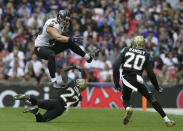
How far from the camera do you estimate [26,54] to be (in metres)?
24.3

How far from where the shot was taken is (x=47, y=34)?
55.0ft

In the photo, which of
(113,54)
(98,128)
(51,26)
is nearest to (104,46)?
(113,54)

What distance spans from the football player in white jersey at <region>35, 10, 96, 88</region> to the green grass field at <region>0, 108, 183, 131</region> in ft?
4.43

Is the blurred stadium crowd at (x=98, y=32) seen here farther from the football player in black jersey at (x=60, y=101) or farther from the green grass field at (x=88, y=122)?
the football player in black jersey at (x=60, y=101)

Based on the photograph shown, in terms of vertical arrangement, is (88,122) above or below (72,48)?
below

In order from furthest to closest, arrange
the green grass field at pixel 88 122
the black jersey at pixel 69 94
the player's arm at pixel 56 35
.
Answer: the player's arm at pixel 56 35, the black jersey at pixel 69 94, the green grass field at pixel 88 122

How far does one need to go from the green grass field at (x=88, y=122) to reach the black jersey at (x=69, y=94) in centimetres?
56

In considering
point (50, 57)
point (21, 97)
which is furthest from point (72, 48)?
point (21, 97)

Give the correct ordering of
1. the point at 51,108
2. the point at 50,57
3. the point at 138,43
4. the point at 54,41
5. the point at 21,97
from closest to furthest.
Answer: the point at 21,97 → the point at 138,43 → the point at 51,108 → the point at 50,57 → the point at 54,41

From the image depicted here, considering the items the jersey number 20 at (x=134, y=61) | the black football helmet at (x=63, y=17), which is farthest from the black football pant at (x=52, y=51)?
the jersey number 20 at (x=134, y=61)

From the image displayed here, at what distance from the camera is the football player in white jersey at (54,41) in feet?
53.8

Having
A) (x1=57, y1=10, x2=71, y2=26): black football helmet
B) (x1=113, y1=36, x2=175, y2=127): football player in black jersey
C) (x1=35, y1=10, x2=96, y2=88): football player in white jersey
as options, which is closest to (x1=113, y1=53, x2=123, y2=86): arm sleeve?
(x1=113, y1=36, x2=175, y2=127): football player in black jersey

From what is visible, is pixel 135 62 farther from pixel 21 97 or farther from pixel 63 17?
pixel 21 97

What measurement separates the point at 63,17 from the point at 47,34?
67 cm
